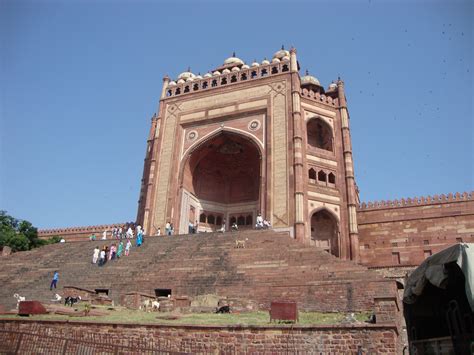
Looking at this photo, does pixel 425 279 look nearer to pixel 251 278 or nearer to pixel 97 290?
pixel 251 278

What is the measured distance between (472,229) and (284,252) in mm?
12452

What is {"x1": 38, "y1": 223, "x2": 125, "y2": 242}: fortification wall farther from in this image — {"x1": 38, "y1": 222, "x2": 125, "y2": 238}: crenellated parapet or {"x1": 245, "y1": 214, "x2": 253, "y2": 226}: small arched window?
{"x1": 245, "y1": 214, "x2": 253, "y2": 226}: small arched window

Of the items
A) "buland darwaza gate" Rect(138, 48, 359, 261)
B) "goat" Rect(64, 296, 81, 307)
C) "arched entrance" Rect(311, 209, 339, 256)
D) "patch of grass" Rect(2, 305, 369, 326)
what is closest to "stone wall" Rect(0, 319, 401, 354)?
"patch of grass" Rect(2, 305, 369, 326)

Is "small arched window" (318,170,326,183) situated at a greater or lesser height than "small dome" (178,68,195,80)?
lesser

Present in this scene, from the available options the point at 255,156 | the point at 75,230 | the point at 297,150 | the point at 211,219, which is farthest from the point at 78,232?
the point at 297,150

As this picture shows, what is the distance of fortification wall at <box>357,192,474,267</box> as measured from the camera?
899 inches

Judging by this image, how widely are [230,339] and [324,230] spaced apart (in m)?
17.7

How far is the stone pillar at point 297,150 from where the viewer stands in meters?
22.9

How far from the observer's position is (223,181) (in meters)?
32.2

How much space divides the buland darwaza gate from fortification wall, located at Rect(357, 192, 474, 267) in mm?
1219

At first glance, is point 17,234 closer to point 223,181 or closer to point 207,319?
point 223,181

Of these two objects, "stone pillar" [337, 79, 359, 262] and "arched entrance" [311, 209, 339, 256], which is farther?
"arched entrance" [311, 209, 339, 256]

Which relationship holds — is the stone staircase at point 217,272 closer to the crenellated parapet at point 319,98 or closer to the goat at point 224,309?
the goat at point 224,309

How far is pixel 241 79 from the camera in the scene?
97.1ft
